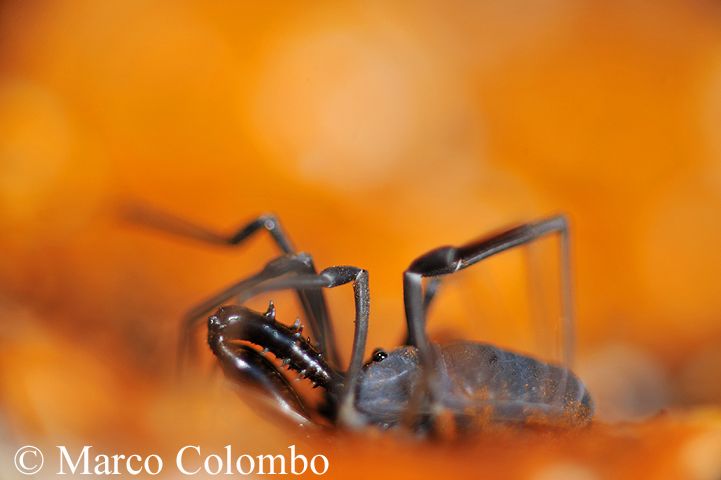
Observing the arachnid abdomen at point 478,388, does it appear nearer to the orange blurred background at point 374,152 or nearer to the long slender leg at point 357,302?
the long slender leg at point 357,302

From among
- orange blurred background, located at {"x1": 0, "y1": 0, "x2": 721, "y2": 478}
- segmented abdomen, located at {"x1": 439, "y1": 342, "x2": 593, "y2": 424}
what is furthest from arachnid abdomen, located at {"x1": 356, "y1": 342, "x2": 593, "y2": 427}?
orange blurred background, located at {"x1": 0, "y1": 0, "x2": 721, "y2": 478}

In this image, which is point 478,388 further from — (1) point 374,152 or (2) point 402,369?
(1) point 374,152

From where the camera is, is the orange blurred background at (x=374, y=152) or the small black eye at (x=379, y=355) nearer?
the small black eye at (x=379, y=355)

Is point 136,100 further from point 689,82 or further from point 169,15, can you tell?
point 689,82

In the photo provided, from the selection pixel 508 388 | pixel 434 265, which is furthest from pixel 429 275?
pixel 508 388

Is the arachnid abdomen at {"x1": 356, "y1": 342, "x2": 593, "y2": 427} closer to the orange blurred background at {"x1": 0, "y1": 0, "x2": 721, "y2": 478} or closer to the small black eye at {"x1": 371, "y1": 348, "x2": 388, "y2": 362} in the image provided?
the small black eye at {"x1": 371, "y1": 348, "x2": 388, "y2": 362}

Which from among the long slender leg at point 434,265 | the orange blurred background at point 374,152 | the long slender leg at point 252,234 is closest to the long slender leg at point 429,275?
the long slender leg at point 434,265

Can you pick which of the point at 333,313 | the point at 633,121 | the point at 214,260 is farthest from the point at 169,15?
the point at 633,121
